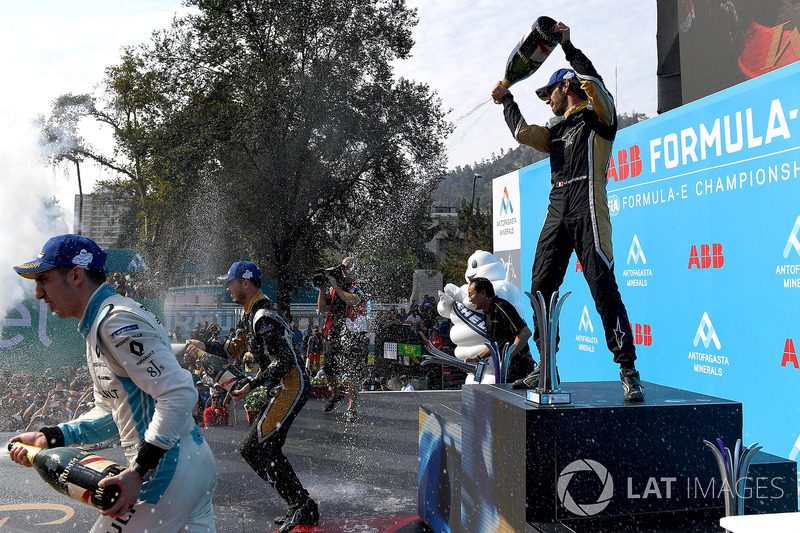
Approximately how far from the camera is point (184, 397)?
2289 mm

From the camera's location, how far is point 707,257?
18.3 ft

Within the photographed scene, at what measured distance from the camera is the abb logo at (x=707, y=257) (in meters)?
5.41

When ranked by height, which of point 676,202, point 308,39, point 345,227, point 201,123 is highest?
point 308,39

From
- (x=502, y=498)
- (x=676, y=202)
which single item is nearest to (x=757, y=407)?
(x=676, y=202)

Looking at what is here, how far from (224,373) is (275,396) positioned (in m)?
0.41

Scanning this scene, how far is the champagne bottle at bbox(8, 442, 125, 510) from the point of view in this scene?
2.16 m

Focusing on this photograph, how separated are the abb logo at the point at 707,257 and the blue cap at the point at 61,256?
193 inches

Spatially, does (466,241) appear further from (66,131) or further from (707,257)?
(707,257)

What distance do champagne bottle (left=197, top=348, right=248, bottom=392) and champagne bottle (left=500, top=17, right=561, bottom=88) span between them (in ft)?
9.20

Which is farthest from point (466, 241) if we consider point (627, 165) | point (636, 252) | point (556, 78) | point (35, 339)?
point (556, 78)

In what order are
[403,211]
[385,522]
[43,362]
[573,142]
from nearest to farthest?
[573,142], [385,522], [43,362], [403,211]

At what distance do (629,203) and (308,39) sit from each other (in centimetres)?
1840

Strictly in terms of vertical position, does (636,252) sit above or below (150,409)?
above

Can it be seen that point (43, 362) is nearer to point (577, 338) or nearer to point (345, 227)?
point (577, 338)
